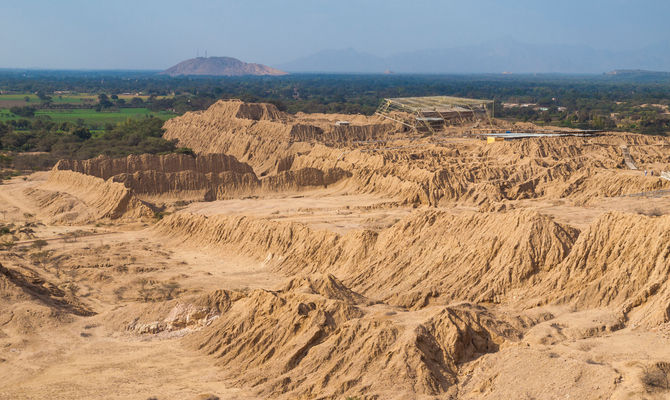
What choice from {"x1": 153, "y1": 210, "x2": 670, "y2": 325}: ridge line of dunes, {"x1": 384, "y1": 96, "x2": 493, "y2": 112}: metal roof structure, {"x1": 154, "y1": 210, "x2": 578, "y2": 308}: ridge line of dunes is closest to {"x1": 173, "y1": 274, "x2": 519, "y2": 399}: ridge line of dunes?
{"x1": 153, "y1": 210, "x2": 670, "y2": 325}: ridge line of dunes

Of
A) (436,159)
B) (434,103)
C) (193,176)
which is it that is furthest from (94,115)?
(436,159)

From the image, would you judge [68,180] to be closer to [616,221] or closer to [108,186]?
[108,186]

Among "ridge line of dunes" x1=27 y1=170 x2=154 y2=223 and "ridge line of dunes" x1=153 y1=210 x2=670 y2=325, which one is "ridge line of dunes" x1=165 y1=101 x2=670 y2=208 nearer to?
"ridge line of dunes" x1=153 y1=210 x2=670 y2=325

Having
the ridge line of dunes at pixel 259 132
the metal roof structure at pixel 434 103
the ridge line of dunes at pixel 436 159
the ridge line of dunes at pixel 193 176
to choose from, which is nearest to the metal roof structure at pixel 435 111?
the metal roof structure at pixel 434 103

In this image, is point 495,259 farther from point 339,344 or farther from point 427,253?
point 339,344

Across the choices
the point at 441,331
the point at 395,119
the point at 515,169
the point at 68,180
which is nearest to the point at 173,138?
the point at 395,119

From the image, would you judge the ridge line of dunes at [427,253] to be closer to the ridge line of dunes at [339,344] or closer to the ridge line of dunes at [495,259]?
the ridge line of dunes at [495,259]
